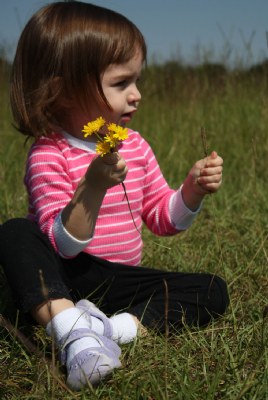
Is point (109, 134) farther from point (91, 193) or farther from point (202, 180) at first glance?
point (202, 180)

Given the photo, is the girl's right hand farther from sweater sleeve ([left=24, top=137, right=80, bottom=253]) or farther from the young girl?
sweater sleeve ([left=24, top=137, right=80, bottom=253])

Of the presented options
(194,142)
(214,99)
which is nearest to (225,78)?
(214,99)

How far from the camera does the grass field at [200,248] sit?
1.04 m

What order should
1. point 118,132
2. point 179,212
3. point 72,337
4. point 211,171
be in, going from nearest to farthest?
point 118,132, point 72,337, point 211,171, point 179,212

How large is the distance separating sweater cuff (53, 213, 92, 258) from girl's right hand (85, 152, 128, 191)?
14 cm

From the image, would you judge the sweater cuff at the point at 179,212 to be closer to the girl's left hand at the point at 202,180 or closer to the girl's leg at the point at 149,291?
the girl's left hand at the point at 202,180

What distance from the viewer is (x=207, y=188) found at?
141cm

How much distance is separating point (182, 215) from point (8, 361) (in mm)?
570

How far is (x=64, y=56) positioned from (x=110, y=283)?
54 cm

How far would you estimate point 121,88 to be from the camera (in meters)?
1.42

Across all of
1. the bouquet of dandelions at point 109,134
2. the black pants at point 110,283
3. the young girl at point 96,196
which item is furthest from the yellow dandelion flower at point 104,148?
the black pants at point 110,283

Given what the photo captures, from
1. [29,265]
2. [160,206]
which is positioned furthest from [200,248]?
[29,265]

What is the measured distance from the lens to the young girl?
129 centimetres

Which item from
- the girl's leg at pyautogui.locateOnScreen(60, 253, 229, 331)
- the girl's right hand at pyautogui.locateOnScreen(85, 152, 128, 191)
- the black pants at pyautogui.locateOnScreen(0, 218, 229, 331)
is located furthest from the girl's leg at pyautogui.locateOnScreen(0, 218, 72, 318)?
the girl's right hand at pyautogui.locateOnScreen(85, 152, 128, 191)
